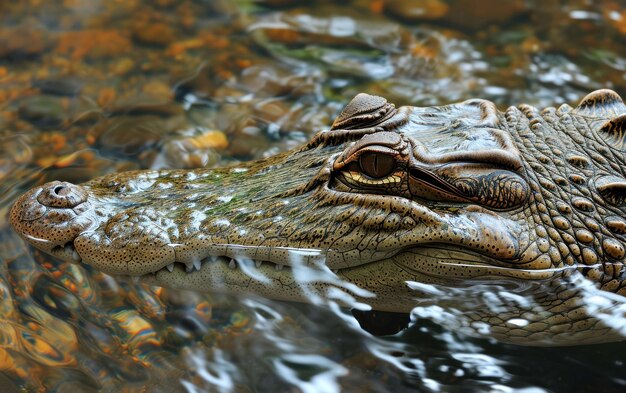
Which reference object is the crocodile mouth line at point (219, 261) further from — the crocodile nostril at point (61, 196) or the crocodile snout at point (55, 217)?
the crocodile nostril at point (61, 196)

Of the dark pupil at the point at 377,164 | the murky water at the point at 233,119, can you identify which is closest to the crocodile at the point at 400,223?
the dark pupil at the point at 377,164

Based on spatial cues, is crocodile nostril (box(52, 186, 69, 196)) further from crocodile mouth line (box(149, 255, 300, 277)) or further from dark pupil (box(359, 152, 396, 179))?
dark pupil (box(359, 152, 396, 179))

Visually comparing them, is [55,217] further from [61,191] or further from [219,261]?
[219,261]

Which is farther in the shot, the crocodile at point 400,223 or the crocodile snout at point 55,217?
the crocodile snout at point 55,217

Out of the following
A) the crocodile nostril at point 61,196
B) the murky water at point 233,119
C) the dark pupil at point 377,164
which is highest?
the dark pupil at point 377,164

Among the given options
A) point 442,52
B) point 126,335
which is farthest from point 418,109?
point 442,52

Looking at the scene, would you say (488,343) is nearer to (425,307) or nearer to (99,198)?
(425,307)
